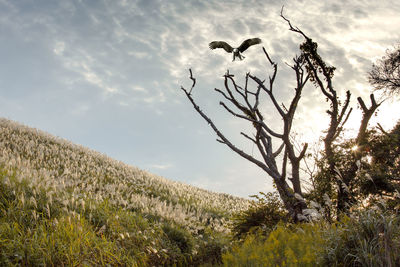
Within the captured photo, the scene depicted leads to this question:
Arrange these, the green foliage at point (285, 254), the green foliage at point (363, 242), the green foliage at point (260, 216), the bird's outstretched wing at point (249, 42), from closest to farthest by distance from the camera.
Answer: the green foliage at point (363, 242) < the green foliage at point (285, 254) < the green foliage at point (260, 216) < the bird's outstretched wing at point (249, 42)

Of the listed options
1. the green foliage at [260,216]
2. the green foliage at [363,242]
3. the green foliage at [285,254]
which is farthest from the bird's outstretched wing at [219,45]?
the green foliage at [363,242]

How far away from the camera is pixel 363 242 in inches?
197

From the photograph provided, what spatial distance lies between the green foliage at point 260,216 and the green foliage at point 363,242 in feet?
13.0

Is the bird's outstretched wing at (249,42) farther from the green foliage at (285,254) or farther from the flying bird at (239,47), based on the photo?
the green foliage at (285,254)

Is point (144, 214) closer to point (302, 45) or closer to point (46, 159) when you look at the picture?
point (46, 159)

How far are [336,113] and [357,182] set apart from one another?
9.22 ft

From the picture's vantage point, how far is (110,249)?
600 centimetres

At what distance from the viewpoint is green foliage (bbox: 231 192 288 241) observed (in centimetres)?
932

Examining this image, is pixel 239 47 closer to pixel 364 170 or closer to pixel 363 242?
pixel 364 170

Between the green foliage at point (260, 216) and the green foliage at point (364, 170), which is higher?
the green foliage at point (364, 170)

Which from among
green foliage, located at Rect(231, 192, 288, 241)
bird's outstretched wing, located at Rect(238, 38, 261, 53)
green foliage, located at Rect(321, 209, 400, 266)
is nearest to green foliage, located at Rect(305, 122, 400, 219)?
green foliage, located at Rect(231, 192, 288, 241)

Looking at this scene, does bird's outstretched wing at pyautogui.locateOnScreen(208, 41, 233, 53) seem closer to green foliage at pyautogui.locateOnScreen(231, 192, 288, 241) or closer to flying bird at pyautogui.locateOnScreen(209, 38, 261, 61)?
flying bird at pyautogui.locateOnScreen(209, 38, 261, 61)

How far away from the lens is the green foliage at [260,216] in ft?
30.6

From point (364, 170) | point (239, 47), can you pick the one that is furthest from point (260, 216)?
point (239, 47)
